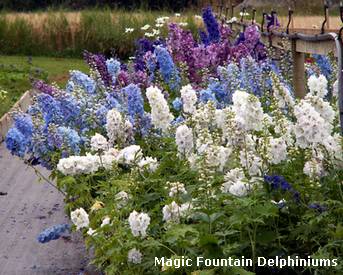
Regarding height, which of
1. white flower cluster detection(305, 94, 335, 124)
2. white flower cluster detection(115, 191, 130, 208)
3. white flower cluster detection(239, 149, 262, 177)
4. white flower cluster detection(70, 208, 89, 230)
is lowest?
white flower cluster detection(70, 208, 89, 230)

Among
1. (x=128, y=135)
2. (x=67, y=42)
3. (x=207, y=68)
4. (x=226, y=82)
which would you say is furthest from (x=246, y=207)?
(x=67, y=42)

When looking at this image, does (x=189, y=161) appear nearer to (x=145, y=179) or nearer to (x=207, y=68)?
(x=145, y=179)

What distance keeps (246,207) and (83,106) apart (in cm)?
296

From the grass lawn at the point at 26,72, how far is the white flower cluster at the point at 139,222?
9382 mm

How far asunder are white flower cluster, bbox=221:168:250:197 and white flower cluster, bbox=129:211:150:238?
370 millimetres

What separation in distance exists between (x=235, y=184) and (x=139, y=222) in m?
0.42

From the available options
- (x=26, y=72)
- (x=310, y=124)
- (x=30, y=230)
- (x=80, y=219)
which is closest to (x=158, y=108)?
(x=80, y=219)

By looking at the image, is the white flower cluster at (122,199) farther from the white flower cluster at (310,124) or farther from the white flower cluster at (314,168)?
the white flower cluster at (310,124)

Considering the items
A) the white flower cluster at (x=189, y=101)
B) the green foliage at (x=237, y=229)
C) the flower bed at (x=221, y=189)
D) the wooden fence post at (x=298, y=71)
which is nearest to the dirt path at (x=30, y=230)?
the flower bed at (x=221, y=189)

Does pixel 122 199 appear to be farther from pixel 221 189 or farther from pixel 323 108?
pixel 323 108

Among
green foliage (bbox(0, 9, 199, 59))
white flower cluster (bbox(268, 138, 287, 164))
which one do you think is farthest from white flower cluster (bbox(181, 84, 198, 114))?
green foliage (bbox(0, 9, 199, 59))

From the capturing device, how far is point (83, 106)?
6.82 m

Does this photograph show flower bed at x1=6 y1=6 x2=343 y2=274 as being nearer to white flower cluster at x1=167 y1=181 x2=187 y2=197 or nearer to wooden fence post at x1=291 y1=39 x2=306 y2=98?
white flower cluster at x1=167 y1=181 x2=187 y2=197

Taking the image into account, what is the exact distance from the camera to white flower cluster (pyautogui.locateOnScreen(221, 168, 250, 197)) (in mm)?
4188
